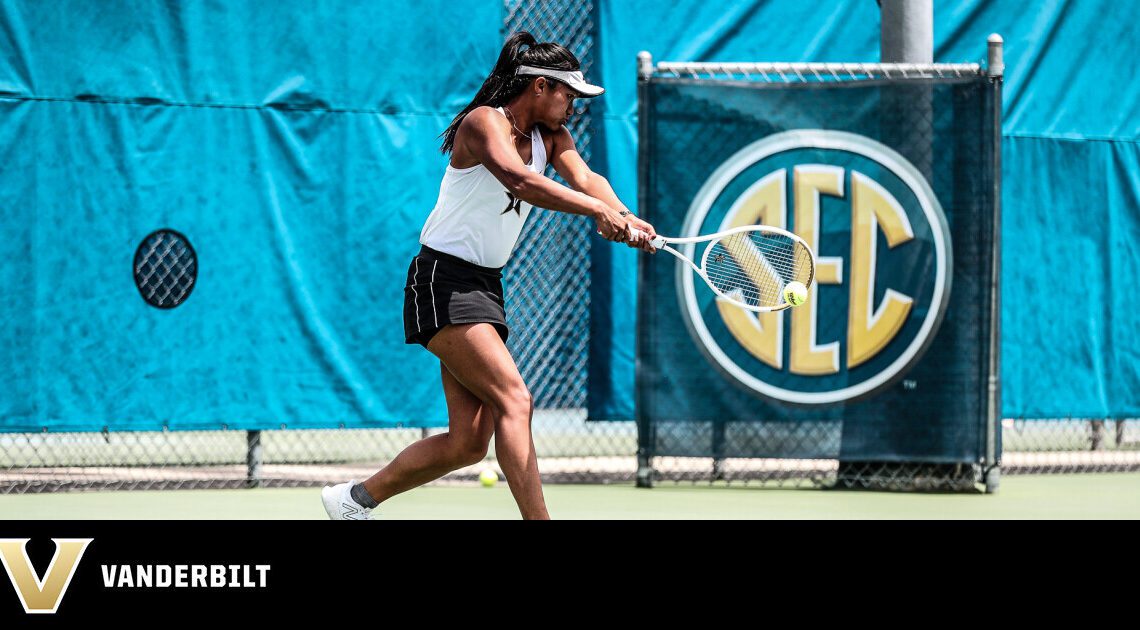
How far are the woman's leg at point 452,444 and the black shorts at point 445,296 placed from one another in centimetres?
23

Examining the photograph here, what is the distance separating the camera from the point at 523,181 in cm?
438

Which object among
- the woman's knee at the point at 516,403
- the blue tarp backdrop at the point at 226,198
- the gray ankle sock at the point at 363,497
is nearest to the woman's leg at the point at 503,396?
the woman's knee at the point at 516,403

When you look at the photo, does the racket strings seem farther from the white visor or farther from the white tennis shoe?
the white tennis shoe

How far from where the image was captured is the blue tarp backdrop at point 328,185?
692cm

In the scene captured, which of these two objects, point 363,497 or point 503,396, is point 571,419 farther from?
point 503,396

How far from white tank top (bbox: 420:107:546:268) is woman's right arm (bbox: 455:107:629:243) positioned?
4.8 inches

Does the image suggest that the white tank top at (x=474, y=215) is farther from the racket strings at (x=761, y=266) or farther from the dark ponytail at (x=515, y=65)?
the racket strings at (x=761, y=266)

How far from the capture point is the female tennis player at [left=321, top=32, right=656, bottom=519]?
4.48 metres

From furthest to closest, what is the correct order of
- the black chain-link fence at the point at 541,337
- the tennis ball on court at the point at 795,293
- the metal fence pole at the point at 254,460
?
the black chain-link fence at the point at 541,337 → the metal fence pole at the point at 254,460 → the tennis ball on court at the point at 795,293

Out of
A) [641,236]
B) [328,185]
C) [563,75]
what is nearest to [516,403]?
[641,236]
